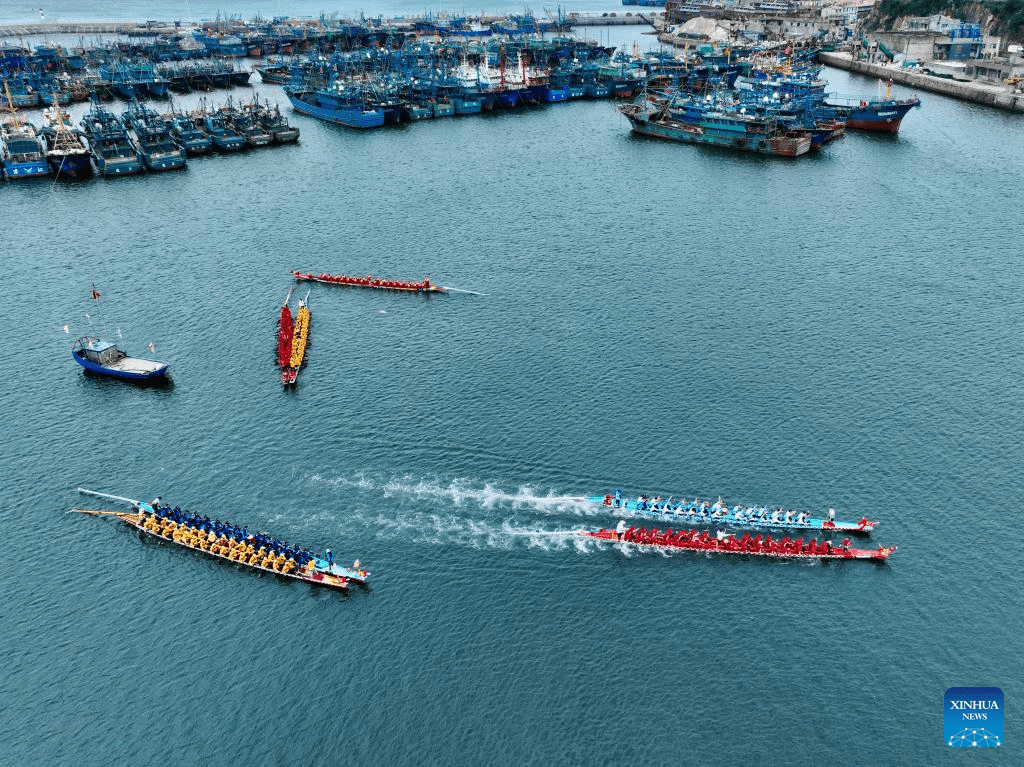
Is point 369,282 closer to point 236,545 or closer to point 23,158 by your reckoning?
point 236,545

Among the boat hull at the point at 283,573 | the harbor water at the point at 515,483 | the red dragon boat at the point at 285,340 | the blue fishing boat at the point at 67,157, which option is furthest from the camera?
the blue fishing boat at the point at 67,157

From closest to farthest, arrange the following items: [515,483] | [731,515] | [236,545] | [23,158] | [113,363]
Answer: [236,545], [731,515], [515,483], [113,363], [23,158]

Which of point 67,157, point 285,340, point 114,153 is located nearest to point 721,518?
point 285,340

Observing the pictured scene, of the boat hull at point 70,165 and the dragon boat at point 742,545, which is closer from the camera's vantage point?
the dragon boat at point 742,545

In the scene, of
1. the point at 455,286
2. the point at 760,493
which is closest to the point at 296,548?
the point at 760,493

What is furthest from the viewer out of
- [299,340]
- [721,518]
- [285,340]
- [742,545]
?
[299,340]

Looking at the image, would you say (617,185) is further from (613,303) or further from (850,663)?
(850,663)

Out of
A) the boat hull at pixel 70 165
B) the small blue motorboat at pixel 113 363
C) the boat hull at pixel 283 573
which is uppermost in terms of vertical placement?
the boat hull at pixel 70 165

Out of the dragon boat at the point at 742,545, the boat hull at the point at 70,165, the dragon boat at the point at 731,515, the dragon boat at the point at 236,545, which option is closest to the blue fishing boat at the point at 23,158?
the boat hull at the point at 70,165

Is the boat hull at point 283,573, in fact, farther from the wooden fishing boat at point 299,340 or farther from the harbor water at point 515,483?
the wooden fishing boat at point 299,340
